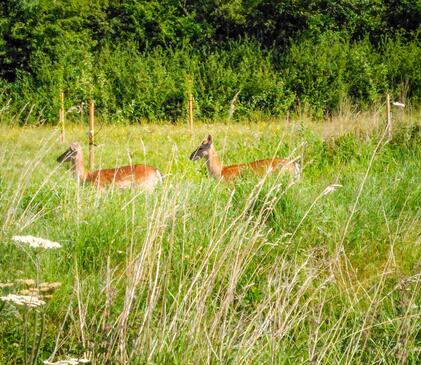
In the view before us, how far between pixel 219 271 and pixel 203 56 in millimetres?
23747

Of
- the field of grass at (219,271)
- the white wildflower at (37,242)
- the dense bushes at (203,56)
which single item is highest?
the white wildflower at (37,242)

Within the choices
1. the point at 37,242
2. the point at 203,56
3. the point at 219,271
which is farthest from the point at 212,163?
the point at 203,56

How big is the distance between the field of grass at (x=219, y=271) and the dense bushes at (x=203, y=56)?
46.2ft

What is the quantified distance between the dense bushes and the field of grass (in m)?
14.1

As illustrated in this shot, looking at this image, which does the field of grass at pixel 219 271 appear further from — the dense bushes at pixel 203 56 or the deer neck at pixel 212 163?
the dense bushes at pixel 203 56

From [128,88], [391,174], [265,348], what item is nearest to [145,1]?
[128,88]

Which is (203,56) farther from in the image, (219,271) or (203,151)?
A: (219,271)

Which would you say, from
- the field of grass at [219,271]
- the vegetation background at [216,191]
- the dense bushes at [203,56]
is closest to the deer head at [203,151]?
the vegetation background at [216,191]

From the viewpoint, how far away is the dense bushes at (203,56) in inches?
892

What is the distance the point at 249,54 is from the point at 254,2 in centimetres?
452

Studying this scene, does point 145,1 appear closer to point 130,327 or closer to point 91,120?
point 91,120

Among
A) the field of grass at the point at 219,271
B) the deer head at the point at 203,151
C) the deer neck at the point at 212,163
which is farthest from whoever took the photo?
the deer head at the point at 203,151

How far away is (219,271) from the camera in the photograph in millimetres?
4141

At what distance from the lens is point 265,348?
3049mm
